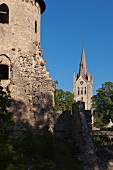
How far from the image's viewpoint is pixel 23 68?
17016mm

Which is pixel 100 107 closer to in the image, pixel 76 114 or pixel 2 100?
pixel 76 114

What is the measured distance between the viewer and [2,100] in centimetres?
924

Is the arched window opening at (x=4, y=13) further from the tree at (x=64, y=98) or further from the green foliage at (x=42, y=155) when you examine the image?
the tree at (x=64, y=98)

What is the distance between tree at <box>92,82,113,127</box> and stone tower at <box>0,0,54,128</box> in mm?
37823

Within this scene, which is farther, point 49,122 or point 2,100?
point 49,122

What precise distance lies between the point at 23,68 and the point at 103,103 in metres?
40.3

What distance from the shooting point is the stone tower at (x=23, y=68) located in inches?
651

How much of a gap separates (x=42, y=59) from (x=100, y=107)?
131 feet

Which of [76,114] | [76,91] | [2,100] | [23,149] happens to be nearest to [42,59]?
[76,114]

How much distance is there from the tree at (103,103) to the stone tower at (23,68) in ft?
124

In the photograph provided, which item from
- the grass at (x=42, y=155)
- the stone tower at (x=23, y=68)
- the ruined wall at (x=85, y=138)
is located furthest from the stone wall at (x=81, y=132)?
the stone tower at (x=23, y=68)

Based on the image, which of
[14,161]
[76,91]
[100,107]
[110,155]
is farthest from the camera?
[76,91]

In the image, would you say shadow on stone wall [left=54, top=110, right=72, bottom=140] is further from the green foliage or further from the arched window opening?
the arched window opening

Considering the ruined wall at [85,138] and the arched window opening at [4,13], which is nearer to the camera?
the ruined wall at [85,138]
